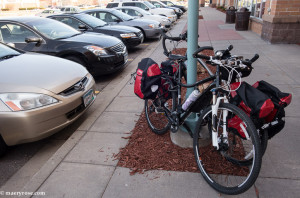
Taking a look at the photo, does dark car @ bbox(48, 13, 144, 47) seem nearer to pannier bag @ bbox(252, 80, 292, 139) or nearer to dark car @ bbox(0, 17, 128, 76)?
dark car @ bbox(0, 17, 128, 76)

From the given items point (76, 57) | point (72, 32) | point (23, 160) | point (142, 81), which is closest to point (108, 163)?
point (142, 81)

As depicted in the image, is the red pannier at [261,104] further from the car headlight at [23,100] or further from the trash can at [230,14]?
the trash can at [230,14]

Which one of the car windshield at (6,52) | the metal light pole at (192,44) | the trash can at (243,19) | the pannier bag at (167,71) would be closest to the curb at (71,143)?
the pannier bag at (167,71)

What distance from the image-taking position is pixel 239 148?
3053 mm

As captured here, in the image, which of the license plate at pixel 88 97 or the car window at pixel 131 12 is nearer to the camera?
the license plate at pixel 88 97

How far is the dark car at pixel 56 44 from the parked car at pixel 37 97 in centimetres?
187

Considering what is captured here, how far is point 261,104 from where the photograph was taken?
2109 mm

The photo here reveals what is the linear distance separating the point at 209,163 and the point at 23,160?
97.8 inches

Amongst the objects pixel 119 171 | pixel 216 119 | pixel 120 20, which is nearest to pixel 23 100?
pixel 119 171

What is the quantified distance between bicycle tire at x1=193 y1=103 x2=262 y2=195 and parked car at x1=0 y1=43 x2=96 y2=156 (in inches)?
75.1

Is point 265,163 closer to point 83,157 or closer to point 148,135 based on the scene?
point 148,135

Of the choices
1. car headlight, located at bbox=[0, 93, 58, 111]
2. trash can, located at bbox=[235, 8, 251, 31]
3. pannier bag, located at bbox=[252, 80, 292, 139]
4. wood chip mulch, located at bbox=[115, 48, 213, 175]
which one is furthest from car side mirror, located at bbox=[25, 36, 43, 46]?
trash can, located at bbox=[235, 8, 251, 31]

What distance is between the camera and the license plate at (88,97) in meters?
3.87

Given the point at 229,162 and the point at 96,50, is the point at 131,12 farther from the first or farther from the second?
the point at 229,162
